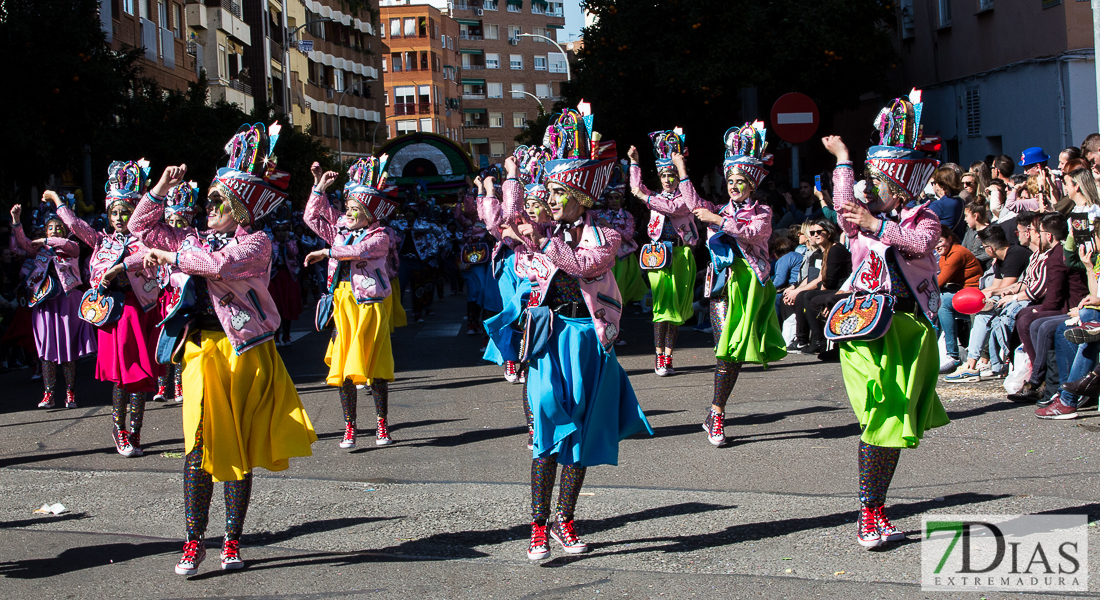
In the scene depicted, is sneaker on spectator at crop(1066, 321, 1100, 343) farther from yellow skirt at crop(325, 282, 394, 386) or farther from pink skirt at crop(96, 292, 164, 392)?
pink skirt at crop(96, 292, 164, 392)

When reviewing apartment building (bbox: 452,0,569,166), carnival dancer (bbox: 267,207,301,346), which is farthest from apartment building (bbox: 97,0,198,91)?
apartment building (bbox: 452,0,569,166)

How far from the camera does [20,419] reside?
10367 mm

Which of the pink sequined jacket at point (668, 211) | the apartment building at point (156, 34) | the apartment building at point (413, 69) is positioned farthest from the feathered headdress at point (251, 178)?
the apartment building at point (413, 69)

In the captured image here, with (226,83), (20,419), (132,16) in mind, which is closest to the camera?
(20,419)

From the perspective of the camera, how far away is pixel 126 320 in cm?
884

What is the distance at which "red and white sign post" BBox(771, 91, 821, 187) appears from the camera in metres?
13.4

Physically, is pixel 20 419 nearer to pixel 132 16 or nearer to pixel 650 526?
pixel 650 526

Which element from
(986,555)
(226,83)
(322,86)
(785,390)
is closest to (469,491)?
(986,555)

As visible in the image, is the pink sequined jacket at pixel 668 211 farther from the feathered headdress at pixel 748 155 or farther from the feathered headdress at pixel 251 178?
the feathered headdress at pixel 251 178

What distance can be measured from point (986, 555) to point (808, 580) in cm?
86

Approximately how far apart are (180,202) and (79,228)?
3130mm

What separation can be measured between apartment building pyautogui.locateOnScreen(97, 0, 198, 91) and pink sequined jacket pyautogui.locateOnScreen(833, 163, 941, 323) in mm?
27940

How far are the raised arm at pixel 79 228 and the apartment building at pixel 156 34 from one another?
72.6 feet

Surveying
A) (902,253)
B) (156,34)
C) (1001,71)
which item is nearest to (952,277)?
(902,253)
